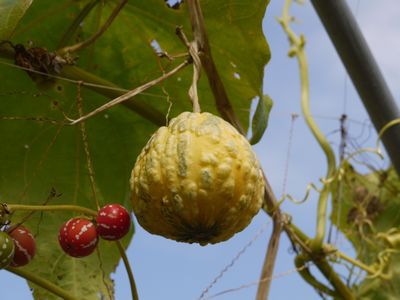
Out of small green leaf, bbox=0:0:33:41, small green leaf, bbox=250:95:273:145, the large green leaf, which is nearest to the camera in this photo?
small green leaf, bbox=0:0:33:41

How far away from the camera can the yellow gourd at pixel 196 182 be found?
0.91 meters

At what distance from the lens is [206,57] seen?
1.19 meters

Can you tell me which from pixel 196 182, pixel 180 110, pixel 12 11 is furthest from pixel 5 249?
pixel 180 110

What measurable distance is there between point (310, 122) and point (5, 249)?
45.0 inches

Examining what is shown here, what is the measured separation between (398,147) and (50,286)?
3.73 ft

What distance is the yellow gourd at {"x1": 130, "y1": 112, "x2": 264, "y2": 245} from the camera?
906 millimetres

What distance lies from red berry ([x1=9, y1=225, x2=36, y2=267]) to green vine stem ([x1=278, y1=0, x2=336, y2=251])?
2.86 feet

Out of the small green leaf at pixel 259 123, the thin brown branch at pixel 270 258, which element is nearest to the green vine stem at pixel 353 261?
the thin brown branch at pixel 270 258

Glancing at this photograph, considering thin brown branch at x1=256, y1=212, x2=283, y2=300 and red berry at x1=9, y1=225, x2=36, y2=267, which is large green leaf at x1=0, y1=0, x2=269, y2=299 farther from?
red berry at x1=9, y1=225, x2=36, y2=267

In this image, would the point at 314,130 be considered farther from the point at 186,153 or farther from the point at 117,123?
the point at 186,153

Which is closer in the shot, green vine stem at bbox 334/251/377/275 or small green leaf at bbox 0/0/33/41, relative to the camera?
small green leaf at bbox 0/0/33/41

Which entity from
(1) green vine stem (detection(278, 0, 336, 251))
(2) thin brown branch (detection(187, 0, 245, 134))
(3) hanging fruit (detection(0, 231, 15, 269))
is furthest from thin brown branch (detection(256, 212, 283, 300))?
(3) hanging fruit (detection(0, 231, 15, 269))

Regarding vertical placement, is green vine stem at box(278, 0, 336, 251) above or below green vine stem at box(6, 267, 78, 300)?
above

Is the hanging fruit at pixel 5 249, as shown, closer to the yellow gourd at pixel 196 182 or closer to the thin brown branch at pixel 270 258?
the yellow gourd at pixel 196 182
